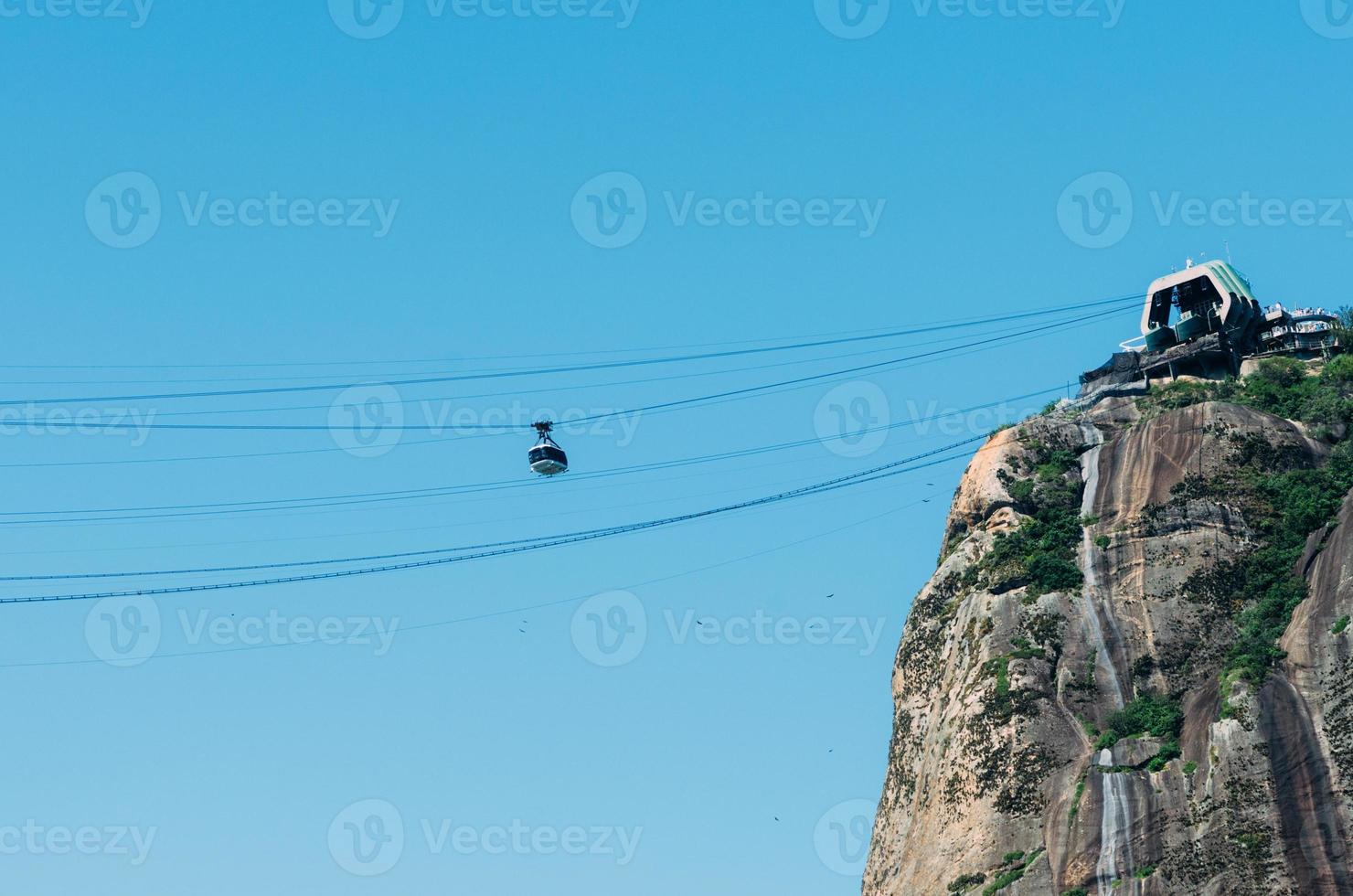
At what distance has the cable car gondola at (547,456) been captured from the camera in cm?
6825

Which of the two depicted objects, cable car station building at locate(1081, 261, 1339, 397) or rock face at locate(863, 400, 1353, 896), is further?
cable car station building at locate(1081, 261, 1339, 397)

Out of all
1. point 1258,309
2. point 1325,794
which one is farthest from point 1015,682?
point 1258,309

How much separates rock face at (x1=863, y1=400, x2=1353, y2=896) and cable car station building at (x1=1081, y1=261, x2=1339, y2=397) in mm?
5031

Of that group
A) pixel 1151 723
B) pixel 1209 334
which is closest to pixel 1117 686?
pixel 1151 723

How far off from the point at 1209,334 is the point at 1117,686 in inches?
1188

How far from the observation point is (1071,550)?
3597 inches

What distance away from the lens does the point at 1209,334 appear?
105 m

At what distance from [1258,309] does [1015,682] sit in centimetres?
3548

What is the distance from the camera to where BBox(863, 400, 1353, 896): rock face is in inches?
2874

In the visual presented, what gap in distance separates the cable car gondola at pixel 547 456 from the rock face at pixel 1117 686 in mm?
28457

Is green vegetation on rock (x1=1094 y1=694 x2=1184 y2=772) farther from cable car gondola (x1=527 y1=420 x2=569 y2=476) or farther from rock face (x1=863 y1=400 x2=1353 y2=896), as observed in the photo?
cable car gondola (x1=527 y1=420 x2=569 y2=476)

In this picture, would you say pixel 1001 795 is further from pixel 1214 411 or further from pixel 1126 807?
pixel 1214 411

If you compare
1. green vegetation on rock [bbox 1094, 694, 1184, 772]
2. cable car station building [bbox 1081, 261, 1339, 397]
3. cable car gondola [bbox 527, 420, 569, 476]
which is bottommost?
green vegetation on rock [bbox 1094, 694, 1184, 772]

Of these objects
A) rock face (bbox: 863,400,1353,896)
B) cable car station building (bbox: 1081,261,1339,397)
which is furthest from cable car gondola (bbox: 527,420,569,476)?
cable car station building (bbox: 1081,261,1339,397)
